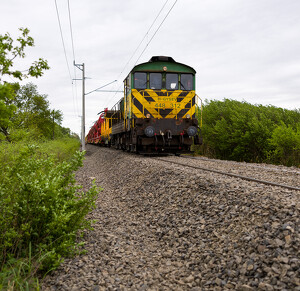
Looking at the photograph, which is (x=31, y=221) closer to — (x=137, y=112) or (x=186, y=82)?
(x=137, y=112)

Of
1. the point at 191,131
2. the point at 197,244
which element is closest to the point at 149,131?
the point at 191,131

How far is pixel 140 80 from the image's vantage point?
1123 centimetres

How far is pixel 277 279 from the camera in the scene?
8.45ft

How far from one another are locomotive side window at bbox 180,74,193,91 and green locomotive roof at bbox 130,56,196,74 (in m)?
0.20

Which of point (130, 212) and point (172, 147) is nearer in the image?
point (130, 212)

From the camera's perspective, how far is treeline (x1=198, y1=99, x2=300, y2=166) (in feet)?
36.5

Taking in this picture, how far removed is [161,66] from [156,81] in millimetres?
639

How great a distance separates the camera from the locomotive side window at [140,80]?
11164 mm

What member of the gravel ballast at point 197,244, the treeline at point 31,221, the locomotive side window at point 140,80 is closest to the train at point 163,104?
the locomotive side window at point 140,80

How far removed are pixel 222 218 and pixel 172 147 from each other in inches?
303

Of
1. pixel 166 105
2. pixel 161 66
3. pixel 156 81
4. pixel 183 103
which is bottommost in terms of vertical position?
pixel 166 105

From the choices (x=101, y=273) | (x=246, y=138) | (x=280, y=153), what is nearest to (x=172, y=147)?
(x=246, y=138)

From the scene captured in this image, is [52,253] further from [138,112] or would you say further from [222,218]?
[138,112]

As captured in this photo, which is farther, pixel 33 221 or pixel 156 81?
pixel 156 81
